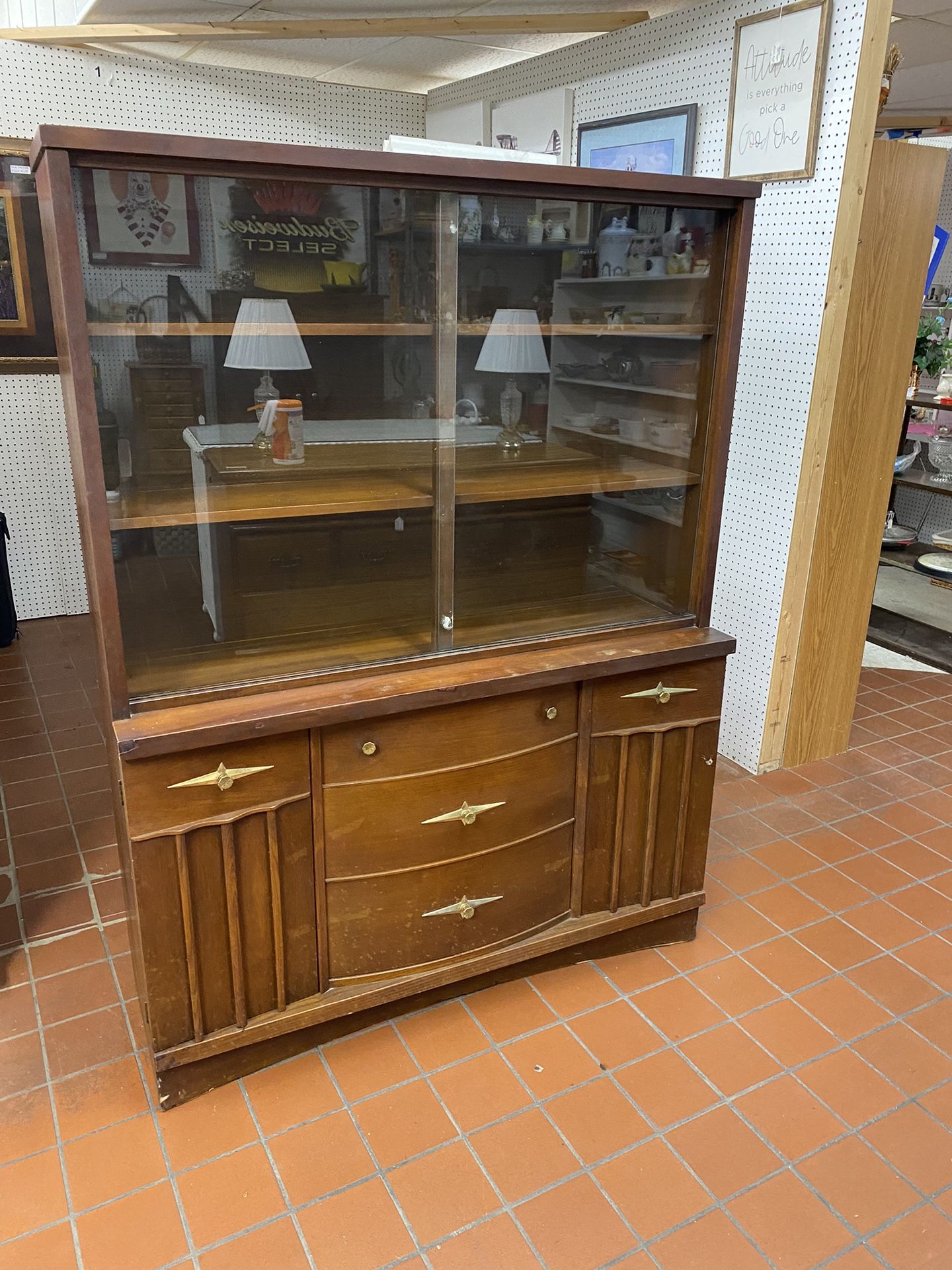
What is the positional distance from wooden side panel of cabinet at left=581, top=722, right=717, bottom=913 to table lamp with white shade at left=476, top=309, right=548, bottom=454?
2.61ft

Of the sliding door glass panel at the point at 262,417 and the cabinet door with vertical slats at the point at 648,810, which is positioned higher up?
the sliding door glass panel at the point at 262,417

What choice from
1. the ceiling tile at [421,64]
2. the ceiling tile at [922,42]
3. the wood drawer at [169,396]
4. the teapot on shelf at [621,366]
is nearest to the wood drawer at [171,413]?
the wood drawer at [169,396]

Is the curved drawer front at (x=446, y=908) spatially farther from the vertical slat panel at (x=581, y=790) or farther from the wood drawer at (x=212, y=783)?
the wood drawer at (x=212, y=783)

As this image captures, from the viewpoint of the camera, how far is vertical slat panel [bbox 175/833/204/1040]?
1.99 m

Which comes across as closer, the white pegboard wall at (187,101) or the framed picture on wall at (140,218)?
the framed picture on wall at (140,218)

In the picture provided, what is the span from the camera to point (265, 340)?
1.95 metres

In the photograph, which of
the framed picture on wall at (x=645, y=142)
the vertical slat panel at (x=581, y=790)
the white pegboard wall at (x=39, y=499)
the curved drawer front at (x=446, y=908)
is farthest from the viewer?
the white pegboard wall at (x=39, y=499)

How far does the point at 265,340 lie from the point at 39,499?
338 cm

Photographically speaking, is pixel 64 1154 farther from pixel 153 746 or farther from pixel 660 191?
pixel 660 191

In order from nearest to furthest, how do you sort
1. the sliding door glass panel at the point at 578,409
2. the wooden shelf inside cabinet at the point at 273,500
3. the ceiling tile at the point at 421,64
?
the wooden shelf inside cabinet at the point at 273,500
the sliding door glass panel at the point at 578,409
the ceiling tile at the point at 421,64

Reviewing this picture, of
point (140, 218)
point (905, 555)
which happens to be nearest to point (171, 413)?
point (140, 218)

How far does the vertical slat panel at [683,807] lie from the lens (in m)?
2.52

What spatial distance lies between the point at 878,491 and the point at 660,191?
6.03 feet

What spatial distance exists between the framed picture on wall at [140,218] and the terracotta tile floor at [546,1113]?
5.82 feet
